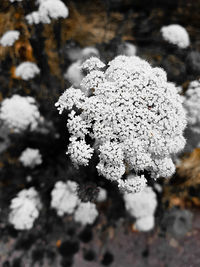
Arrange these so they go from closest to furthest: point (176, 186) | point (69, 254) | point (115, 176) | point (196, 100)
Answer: point (115, 176) → point (196, 100) → point (69, 254) → point (176, 186)

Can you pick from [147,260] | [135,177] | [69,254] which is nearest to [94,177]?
[135,177]

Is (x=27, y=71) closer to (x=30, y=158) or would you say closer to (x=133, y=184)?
(x=30, y=158)

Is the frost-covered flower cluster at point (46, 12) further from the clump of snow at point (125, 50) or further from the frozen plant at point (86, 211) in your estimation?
the frozen plant at point (86, 211)

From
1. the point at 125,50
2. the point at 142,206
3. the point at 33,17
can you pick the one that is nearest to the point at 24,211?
the point at 142,206

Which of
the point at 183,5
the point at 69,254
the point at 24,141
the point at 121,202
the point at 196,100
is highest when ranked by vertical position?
the point at 183,5

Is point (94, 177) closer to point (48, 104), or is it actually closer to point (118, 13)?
point (48, 104)

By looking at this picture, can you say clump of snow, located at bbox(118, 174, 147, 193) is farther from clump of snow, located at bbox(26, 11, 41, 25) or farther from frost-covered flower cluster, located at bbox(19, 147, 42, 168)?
clump of snow, located at bbox(26, 11, 41, 25)
